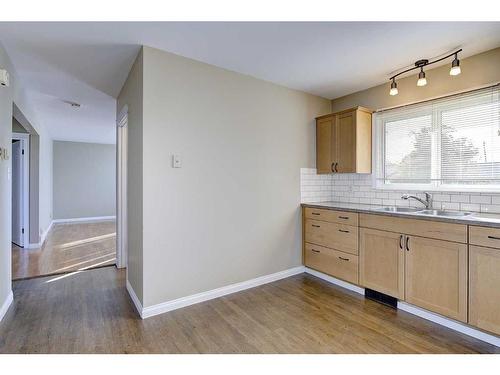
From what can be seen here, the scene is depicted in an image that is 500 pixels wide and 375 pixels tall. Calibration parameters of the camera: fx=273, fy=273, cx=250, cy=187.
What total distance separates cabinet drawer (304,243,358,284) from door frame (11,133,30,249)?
492 centimetres

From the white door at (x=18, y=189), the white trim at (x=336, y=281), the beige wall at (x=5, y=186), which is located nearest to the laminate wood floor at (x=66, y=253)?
the white door at (x=18, y=189)

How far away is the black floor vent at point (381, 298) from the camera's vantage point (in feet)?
8.61

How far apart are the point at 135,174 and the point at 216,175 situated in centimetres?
78

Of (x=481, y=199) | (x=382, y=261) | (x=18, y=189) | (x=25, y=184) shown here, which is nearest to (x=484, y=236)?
(x=481, y=199)

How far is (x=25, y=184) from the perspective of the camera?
4855mm

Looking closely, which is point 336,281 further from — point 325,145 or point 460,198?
point 325,145

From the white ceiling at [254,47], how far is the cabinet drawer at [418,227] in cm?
152

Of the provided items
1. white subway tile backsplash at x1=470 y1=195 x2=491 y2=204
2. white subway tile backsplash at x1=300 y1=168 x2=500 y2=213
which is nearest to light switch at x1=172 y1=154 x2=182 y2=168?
white subway tile backsplash at x1=300 y1=168 x2=500 y2=213

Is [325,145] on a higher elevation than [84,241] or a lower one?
higher

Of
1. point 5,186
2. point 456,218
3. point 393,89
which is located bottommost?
point 456,218

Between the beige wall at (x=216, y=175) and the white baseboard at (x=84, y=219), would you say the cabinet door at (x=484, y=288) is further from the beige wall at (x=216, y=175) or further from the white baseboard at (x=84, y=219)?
the white baseboard at (x=84, y=219)

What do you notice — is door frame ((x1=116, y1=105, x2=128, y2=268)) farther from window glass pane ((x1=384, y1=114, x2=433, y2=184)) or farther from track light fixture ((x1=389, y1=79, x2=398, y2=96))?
window glass pane ((x1=384, y1=114, x2=433, y2=184))
